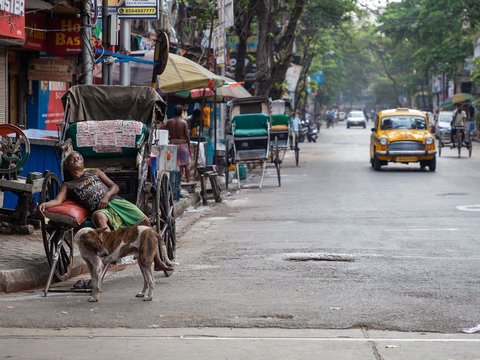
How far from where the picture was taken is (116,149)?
11.4 metres

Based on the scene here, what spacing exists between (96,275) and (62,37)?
37.3ft

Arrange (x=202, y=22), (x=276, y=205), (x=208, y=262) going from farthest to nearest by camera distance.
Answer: (x=202, y=22)
(x=276, y=205)
(x=208, y=262)

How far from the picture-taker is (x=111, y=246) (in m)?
9.05

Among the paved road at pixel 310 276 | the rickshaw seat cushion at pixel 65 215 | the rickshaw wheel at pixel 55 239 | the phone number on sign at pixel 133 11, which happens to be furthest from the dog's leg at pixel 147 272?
the phone number on sign at pixel 133 11

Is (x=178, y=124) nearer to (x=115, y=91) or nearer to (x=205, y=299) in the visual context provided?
(x=115, y=91)

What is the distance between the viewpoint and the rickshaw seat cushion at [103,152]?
447 inches

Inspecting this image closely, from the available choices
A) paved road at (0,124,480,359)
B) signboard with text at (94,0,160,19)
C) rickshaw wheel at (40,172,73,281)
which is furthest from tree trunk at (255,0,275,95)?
rickshaw wheel at (40,172,73,281)

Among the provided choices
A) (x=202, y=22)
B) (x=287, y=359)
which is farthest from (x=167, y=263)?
(x=202, y=22)

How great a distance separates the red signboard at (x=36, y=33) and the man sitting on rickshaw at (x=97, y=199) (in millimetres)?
9652

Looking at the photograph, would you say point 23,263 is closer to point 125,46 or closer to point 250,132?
point 125,46

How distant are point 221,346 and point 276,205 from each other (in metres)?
12.3

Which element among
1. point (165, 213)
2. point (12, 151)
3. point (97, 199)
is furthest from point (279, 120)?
point (97, 199)

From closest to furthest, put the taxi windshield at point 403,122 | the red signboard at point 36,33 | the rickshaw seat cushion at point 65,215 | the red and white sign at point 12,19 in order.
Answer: the rickshaw seat cushion at point 65,215, the red and white sign at point 12,19, the red signboard at point 36,33, the taxi windshield at point 403,122

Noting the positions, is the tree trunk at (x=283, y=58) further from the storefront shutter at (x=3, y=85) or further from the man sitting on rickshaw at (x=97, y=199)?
the man sitting on rickshaw at (x=97, y=199)
